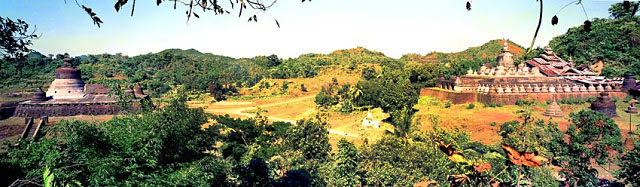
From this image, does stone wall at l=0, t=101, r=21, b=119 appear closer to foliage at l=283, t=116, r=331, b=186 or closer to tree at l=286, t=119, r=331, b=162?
foliage at l=283, t=116, r=331, b=186

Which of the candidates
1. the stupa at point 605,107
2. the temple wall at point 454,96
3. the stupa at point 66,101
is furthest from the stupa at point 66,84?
the stupa at point 605,107

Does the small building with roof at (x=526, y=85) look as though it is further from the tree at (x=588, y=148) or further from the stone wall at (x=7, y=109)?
the stone wall at (x=7, y=109)

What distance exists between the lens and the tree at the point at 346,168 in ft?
36.3

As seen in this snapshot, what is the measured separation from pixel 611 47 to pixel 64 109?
47.8 metres

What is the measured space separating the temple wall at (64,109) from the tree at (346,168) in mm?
17198

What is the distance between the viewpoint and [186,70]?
53688 mm

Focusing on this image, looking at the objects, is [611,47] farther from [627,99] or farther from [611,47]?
[627,99]

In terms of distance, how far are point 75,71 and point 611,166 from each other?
29341 millimetres

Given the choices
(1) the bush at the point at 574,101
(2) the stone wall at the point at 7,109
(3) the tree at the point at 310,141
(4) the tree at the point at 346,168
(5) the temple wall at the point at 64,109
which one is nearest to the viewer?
(4) the tree at the point at 346,168

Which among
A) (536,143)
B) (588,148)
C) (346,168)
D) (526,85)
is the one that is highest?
(526,85)

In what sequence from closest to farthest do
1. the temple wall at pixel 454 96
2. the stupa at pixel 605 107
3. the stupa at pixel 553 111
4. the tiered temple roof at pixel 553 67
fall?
the stupa at pixel 605 107 < the stupa at pixel 553 111 < the temple wall at pixel 454 96 < the tiered temple roof at pixel 553 67

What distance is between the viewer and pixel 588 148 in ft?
35.2

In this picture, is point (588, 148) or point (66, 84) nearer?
point (588, 148)

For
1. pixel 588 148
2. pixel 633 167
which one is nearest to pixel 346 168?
pixel 588 148
